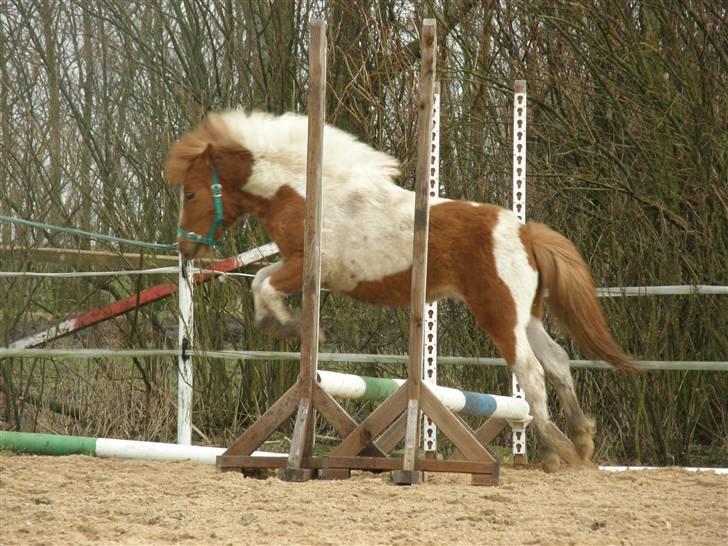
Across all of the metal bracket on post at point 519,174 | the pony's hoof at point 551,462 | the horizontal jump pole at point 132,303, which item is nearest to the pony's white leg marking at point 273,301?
the pony's hoof at point 551,462

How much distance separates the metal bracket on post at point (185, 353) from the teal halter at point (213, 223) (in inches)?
26.0

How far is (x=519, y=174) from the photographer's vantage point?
6.64 m

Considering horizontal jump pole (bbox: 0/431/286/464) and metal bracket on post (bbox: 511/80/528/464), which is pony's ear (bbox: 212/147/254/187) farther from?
metal bracket on post (bbox: 511/80/528/464)

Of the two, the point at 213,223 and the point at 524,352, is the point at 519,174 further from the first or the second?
the point at 213,223

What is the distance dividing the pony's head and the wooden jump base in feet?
3.40

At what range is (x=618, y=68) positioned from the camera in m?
7.57

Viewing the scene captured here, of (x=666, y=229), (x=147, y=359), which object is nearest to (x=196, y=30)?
(x=147, y=359)

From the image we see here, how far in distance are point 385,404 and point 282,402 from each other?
0.48 meters

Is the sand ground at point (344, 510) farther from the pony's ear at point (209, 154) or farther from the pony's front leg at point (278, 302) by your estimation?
the pony's ear at point (209, 154)

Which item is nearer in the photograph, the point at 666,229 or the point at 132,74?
the point at 666,229

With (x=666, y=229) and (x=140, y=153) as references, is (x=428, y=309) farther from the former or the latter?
(x=140, y=153)

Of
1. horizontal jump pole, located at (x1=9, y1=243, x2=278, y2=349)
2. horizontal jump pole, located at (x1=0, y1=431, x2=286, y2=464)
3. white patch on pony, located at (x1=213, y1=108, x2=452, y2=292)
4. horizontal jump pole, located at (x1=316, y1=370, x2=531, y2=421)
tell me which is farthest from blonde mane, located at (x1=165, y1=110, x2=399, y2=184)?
horizontal jump pole, located at (x1=9, y1=243, x2=278, y2=349)

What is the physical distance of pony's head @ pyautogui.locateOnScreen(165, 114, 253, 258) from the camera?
19.7 ft

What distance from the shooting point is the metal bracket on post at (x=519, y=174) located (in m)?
6.42
